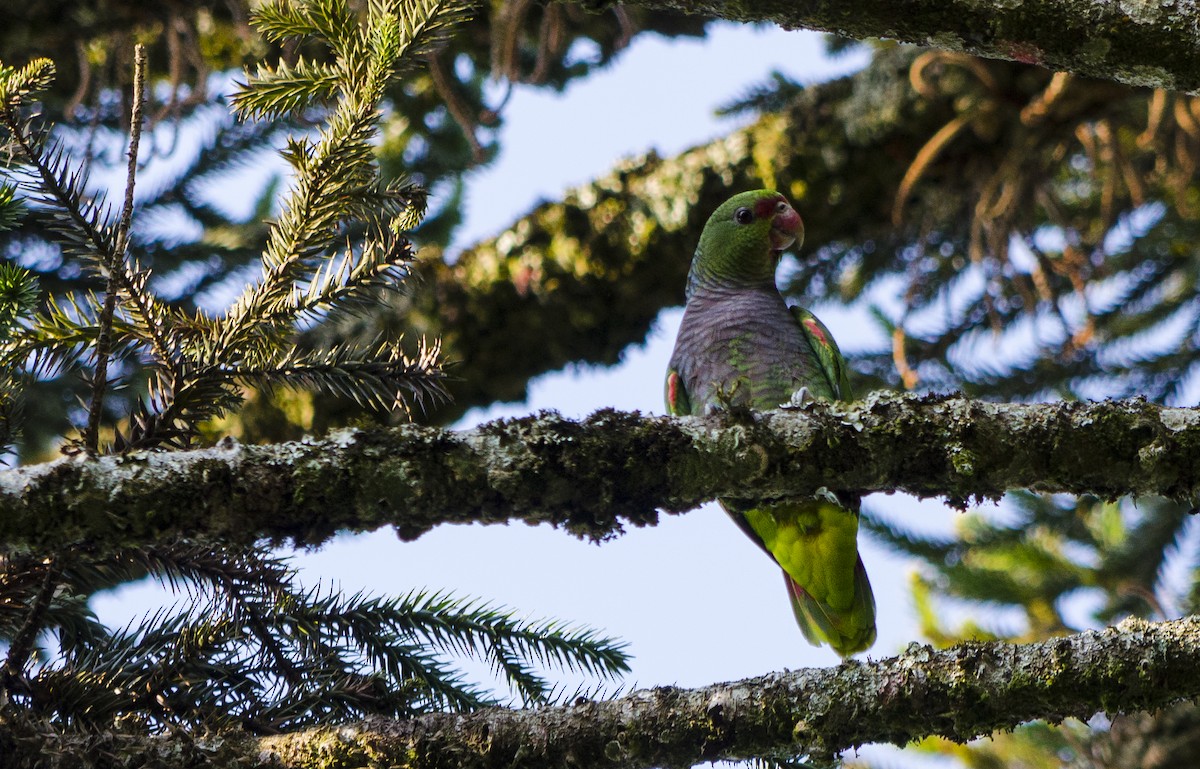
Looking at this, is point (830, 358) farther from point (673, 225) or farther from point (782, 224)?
point (673, 225)

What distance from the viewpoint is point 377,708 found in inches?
78.4

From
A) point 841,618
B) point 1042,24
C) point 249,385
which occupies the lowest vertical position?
point 841,618

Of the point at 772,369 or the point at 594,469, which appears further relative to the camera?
the point at 772,369

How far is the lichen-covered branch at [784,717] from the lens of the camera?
5.75 ft

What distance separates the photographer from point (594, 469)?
76.0 inches

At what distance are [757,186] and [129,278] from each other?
400 centimetres

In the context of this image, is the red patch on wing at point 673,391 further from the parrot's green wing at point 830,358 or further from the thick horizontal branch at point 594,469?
the thick horizontal branch at point 594,469

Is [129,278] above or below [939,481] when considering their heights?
above

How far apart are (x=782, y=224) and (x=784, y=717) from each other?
9.93ft

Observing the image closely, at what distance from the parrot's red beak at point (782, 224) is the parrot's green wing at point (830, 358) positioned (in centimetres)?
58

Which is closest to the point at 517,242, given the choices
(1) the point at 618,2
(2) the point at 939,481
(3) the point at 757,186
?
(3) the point at 757,186

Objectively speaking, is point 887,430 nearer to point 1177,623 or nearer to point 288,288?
point 1177,623

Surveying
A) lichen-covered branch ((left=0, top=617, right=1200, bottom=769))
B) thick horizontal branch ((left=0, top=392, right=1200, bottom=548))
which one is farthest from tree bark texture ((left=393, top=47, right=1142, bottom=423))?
lichen-covered branch ((left=0, top=617, right=1200, bottom=769))

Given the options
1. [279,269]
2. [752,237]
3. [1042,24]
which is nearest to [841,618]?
[752,237]
